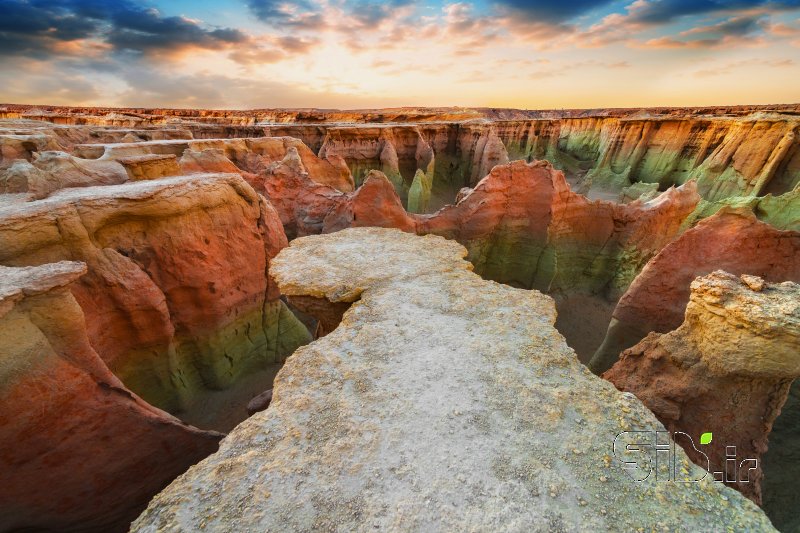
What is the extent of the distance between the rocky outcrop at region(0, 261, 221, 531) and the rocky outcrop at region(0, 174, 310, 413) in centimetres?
134

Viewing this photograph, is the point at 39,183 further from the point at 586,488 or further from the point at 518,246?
the point at 518,246

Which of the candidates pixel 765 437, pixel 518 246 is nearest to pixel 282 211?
pixel 518 246

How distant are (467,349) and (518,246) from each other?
24.5ft

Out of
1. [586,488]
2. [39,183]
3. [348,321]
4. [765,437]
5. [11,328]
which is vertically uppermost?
[39,183]

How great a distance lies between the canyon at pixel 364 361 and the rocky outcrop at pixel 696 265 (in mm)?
33

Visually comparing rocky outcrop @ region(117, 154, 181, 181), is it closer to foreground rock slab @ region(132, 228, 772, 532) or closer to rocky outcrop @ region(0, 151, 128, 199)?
rocky outcrop @ region(0, 151, 128, 199)

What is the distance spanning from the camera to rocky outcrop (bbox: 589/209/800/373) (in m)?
5.95

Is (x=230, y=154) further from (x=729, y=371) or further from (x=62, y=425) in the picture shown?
(x=729, y=371)

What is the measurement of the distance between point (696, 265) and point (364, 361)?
6.18 m

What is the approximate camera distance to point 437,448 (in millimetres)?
3051

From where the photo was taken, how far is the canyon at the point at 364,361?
2768 millimetres

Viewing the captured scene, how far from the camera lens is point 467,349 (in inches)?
164
